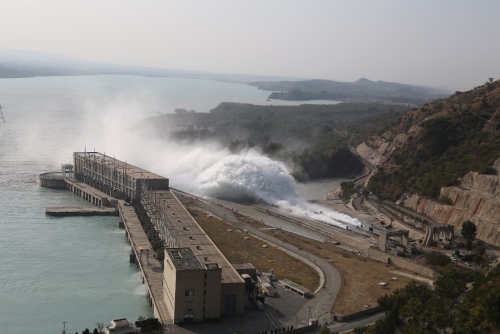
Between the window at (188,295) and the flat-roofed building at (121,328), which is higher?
the window at (188,295)

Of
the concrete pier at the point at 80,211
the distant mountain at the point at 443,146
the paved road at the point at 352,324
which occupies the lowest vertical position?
the concrete pier at the point at 80,211

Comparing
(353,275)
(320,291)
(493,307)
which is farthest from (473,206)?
(493,307)

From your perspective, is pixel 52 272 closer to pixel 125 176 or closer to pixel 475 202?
pixel 125 176

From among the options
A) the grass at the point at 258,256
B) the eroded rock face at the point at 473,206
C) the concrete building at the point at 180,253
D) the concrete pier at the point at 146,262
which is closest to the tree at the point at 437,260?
the eroded rock face at the point at 473,206

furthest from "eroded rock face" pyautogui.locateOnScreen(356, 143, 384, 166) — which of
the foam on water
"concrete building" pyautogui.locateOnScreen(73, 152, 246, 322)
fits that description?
"concrete building" pyautogui.locateOnScreen(73, 152, 246, 322)

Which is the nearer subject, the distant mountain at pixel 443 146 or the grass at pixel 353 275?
the grass at pixel 353 275

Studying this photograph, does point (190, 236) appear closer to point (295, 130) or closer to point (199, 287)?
point (199, 287)

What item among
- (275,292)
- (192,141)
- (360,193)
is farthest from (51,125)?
(275,292)

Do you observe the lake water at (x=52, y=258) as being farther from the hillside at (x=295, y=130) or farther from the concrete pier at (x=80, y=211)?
the hillside at (x=295, y=130)
